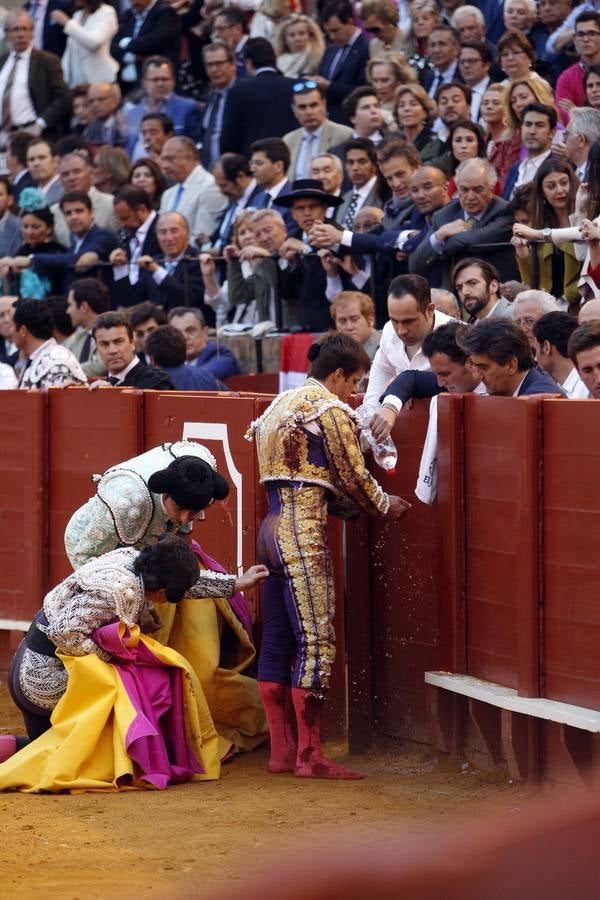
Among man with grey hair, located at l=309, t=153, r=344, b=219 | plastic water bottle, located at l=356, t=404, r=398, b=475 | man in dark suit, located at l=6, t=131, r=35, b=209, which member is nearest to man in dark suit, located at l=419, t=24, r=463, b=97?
man with grey hair, located at l=309, t=153, r=344, b=219

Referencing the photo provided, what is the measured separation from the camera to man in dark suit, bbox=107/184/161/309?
11.1 meters

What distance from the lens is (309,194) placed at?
9539mm

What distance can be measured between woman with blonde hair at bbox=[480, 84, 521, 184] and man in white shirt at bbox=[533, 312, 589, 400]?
3.54 metres

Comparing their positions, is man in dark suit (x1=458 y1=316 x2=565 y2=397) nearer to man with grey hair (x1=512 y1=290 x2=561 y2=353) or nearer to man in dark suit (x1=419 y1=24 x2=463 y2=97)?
man with grey hair (x1=512 y1=290 x2=561 y2=353)

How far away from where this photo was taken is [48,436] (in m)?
7.97

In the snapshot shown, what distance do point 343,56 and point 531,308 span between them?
242 inches

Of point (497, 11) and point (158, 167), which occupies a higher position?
point (497, 11)

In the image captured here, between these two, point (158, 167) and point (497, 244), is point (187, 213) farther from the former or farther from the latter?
point (497, 244)

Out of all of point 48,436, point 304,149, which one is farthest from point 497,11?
point 48,436

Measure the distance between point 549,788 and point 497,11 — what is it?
7.33m

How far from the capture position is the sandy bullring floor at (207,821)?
4.48m

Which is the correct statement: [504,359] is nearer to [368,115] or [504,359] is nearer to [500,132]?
[500,132]

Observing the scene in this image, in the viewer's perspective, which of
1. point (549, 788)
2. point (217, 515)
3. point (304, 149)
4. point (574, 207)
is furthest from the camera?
point (304, 149)

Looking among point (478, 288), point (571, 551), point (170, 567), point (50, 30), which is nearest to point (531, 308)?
point (478, 288)
